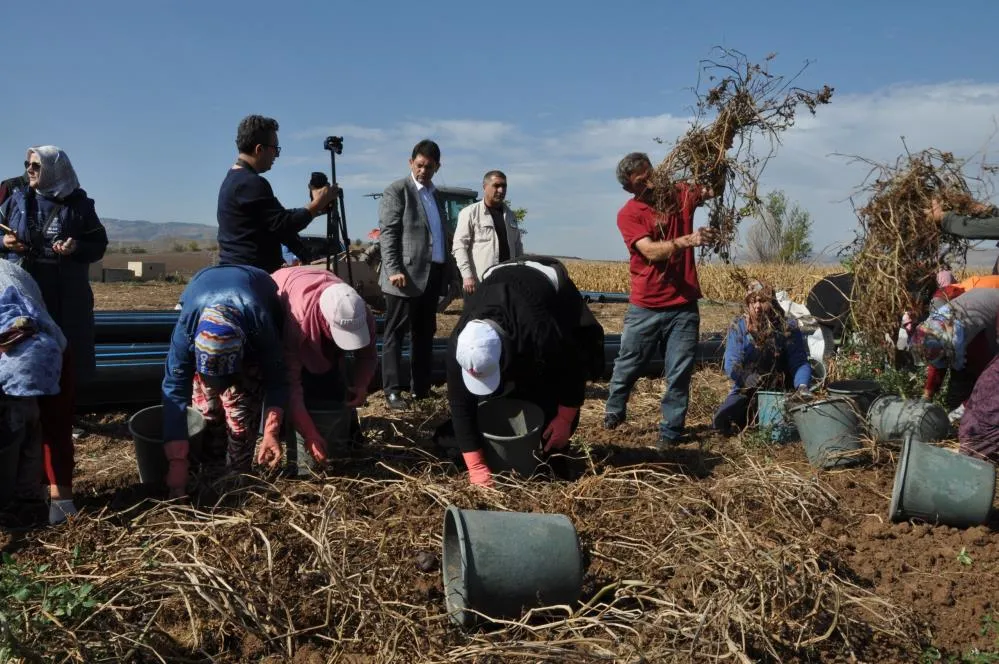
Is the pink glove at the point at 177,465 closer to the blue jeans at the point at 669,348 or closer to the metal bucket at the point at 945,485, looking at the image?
the blue jeans at the point at 669,348

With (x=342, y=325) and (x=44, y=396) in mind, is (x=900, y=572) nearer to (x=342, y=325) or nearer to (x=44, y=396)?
(x=342, y=325)

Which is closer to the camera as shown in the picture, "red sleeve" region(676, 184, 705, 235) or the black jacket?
the black jacket

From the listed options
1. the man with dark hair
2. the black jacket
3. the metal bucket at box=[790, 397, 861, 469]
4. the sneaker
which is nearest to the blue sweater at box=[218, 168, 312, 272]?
the man with dark hair

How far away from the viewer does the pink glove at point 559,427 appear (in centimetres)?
391

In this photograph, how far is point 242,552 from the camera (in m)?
2.92

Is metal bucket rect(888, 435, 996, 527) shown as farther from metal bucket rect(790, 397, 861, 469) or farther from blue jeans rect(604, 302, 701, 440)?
blue jeans rect(604, 302, 701, 440)

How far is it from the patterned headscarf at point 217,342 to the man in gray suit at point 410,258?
7.90 ft

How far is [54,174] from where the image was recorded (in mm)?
4438

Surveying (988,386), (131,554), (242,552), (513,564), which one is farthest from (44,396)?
(988,386)

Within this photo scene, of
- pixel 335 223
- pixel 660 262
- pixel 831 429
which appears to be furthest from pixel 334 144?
pixel 831 429

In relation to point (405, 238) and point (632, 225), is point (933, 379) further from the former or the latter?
point (405, 238)

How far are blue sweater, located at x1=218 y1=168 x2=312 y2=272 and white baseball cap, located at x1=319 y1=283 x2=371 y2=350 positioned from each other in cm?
95

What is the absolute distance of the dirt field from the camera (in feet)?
8.05

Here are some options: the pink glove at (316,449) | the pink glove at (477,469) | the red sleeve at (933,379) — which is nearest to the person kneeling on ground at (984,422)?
the red sleeve at (933,379)
